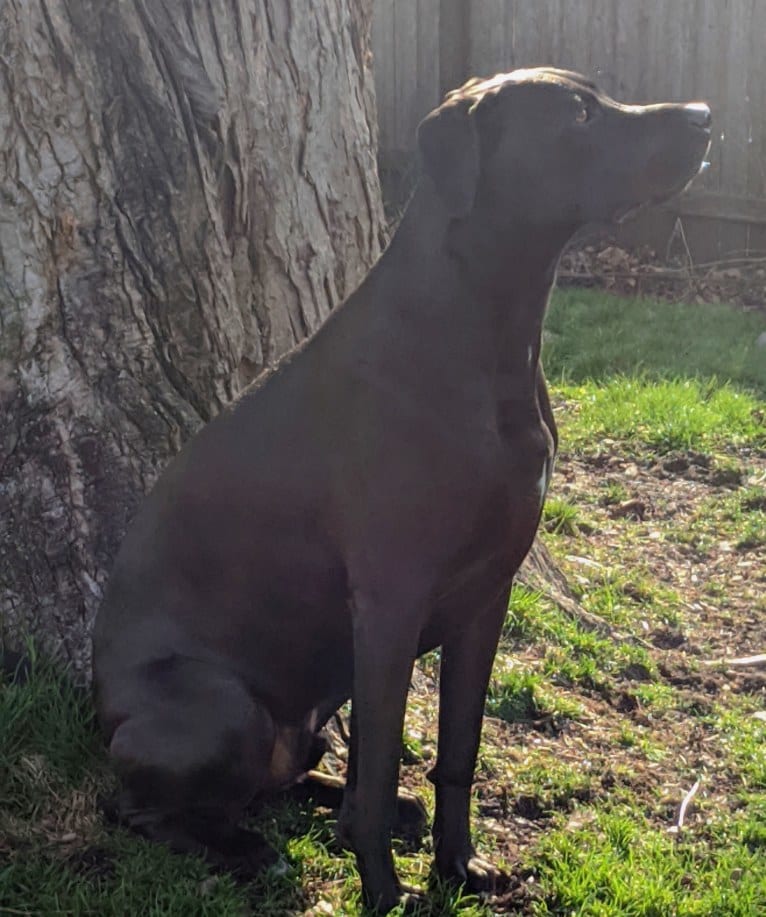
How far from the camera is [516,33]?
10.6 metres

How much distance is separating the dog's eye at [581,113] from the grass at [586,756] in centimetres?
184

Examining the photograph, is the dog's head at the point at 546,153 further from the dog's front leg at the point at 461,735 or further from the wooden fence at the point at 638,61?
the wooden fence at the point at 638,61

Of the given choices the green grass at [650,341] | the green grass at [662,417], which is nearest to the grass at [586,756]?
the green grass at [662,417]

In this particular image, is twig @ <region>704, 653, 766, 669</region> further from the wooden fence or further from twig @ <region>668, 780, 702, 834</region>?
the wooden fence

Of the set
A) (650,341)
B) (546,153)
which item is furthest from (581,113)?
(650,341)

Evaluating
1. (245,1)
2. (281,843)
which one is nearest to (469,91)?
(245,1)

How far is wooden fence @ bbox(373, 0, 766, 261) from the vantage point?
9.86 metres

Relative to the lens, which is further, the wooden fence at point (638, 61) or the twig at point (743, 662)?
the wooden fence at point (638, 61)

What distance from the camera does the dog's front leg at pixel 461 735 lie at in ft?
10.8

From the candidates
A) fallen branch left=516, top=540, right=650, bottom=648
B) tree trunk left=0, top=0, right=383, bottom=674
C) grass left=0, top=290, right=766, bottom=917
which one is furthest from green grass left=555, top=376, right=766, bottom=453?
tree trunk left=0, top=0, right=383, bottom=674

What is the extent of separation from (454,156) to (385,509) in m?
0.80

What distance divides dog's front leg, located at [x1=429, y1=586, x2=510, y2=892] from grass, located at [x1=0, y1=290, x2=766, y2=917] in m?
0.10

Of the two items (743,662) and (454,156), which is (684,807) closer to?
(743,662)

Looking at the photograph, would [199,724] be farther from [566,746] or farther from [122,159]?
[122,159]
